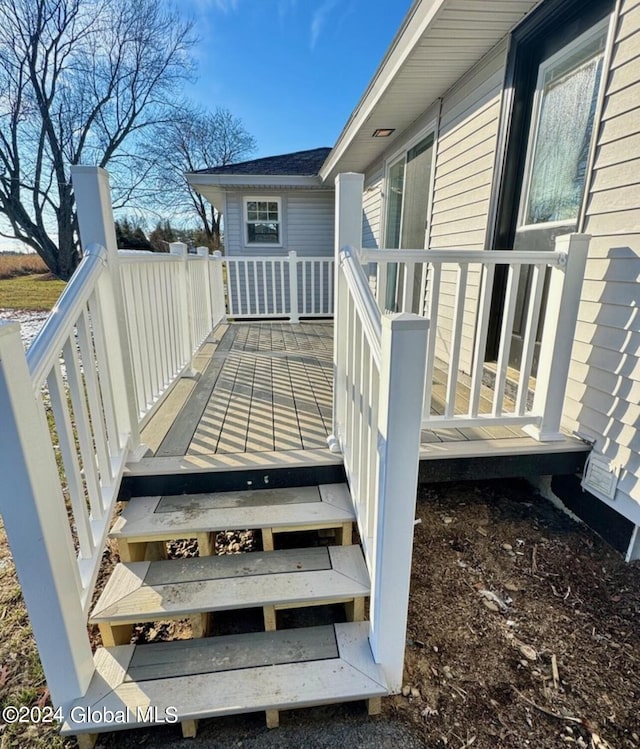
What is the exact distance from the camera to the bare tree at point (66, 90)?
38.6 feet

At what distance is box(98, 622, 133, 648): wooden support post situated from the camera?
142 cm

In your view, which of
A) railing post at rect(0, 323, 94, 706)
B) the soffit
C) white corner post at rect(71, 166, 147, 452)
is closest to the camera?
railing post at rect(0, 323, 94, 706)

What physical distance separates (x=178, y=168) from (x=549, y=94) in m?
19.5

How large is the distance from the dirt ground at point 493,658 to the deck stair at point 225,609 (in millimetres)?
115

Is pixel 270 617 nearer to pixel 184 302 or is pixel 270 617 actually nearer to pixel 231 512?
pixel 231 512

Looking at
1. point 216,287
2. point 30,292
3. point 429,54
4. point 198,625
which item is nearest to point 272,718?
point 198,625

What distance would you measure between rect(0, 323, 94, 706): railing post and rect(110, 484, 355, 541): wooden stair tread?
1.42ft

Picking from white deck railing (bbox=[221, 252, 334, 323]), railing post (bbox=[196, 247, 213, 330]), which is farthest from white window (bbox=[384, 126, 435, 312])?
railing post (bbox=[196, 247, 213, 330])

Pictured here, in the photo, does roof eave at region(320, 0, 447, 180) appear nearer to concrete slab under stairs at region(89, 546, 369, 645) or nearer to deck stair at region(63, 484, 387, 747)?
deck stair at region(63, 484, 387, 747)

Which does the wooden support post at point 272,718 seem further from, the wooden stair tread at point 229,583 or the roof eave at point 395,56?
the roof eave at point 395,56

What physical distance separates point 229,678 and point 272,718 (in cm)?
18

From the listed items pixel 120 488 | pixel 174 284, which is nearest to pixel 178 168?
pixel 174 284

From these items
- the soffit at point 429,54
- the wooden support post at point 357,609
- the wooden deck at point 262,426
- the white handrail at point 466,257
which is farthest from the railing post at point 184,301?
the wooden support post at point 357,609

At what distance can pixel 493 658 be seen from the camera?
1492 mm
